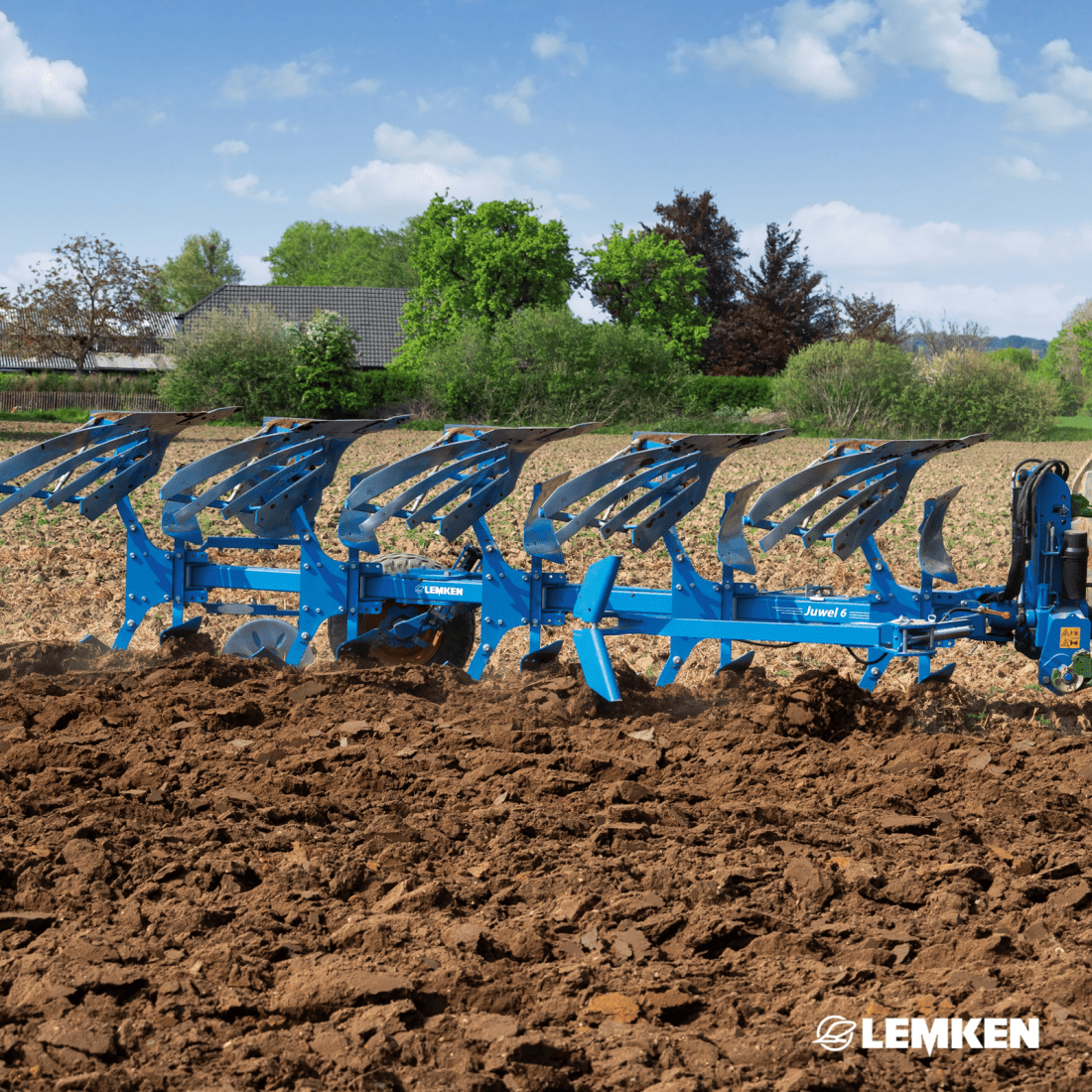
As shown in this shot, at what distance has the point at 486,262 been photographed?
50.2 m

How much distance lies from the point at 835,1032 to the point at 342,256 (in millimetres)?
80725

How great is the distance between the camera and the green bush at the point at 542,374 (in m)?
38.8

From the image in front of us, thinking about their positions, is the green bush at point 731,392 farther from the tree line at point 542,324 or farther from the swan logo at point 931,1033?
the swan logo at point 931,1033

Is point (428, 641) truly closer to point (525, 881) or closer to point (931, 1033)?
point (525, 881)

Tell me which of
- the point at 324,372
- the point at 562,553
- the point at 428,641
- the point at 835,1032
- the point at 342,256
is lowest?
the point at 835,1032

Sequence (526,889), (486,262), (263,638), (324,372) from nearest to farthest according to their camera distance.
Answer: (526,889) → (263,638) → (324,372) → (486,262)

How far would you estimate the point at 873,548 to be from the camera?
649 cm

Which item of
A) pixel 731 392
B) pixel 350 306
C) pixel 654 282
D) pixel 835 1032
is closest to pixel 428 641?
pixel 835 1032

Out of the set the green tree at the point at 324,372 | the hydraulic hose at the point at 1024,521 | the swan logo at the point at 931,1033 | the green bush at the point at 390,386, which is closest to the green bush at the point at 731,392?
the green bush at the point at 390,386

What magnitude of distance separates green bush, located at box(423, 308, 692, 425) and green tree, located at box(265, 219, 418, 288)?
123 feet

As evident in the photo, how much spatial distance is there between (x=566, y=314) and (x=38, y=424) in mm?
18334

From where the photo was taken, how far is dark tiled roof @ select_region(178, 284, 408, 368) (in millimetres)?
57750

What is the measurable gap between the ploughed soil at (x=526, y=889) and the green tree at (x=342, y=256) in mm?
72187

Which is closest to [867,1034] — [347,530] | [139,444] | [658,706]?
[658,706]
